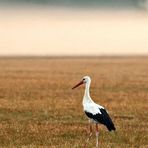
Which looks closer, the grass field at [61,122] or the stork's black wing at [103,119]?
the stork's black wing at [103,119]

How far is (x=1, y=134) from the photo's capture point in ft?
64.1

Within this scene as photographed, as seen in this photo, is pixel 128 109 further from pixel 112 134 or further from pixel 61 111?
Answer: pixel 112 134

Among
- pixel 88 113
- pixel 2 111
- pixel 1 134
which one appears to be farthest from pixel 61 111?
pixel 88 113

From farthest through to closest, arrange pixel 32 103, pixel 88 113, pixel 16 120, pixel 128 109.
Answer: pixel 32 103 → pixel 128 109 → pixel 16 120 → pixel 88 113

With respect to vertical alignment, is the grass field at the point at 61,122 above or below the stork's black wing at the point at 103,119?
below

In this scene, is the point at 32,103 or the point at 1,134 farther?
the point at 32,103

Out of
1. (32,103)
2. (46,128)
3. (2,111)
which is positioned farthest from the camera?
(32,103)

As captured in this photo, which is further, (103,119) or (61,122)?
(61,122)

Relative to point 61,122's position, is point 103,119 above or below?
above

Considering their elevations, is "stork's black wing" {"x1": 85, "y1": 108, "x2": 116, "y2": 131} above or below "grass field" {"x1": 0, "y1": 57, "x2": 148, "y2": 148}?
above

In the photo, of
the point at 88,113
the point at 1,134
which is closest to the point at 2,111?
the point at 1,134

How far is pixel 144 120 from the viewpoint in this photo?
24453 mm

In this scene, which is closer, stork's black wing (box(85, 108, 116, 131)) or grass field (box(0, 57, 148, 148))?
stork's black wing (box(85, 108, 116, 131))

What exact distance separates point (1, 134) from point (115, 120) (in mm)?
6181
